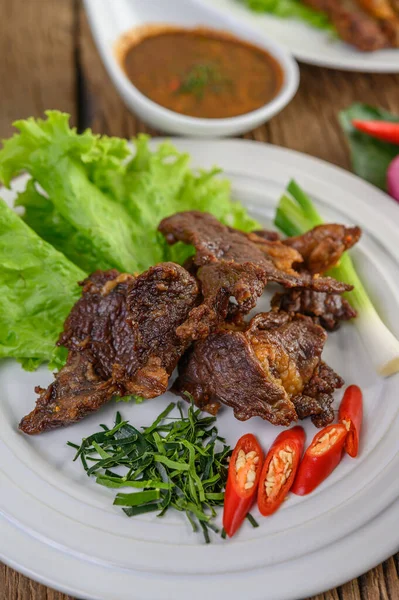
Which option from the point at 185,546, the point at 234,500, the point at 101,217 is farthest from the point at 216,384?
the point at 101,217

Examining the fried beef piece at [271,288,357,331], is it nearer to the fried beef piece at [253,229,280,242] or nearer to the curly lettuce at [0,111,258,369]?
the fried beef piece at [253,229,280,242]

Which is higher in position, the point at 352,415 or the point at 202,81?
the point at 202,81

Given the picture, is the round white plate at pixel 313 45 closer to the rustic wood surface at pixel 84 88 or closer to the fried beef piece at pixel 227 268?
the rustic wood surface at pixel 84 88

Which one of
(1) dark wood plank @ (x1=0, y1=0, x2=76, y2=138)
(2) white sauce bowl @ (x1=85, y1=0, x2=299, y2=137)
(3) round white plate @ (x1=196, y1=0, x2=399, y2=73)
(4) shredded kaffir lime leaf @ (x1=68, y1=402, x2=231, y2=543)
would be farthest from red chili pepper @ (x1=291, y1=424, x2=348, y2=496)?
(1) dark wood plank @ (x1=0, y1=0, x2=76, y2=138)

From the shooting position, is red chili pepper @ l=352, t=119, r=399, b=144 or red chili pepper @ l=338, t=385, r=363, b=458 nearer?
red chili pepper @ l=338, t=385, r=363, b=458

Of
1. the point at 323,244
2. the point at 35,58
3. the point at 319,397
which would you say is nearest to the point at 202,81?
the point at 35,58

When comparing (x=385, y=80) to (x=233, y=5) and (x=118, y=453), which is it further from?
(x=118, y=453)

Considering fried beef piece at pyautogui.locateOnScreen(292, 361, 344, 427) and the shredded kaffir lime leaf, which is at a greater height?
fried beef piece at pyautogui.locateOnScreen(292, 361, 344, 427)

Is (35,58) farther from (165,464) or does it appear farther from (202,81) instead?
(165,464)
